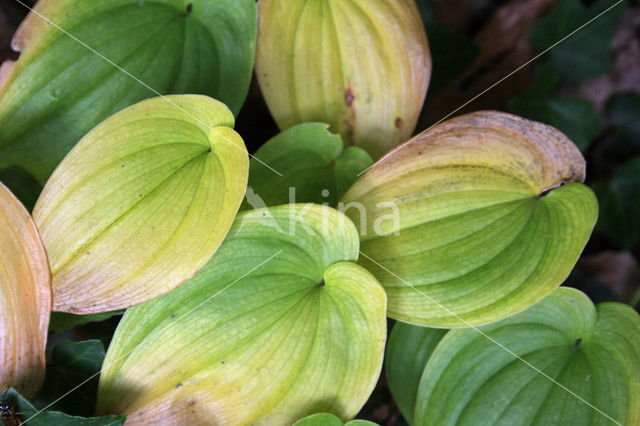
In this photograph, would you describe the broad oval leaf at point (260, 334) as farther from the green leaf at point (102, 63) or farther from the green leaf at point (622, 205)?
the green leaf at point (622, 205)

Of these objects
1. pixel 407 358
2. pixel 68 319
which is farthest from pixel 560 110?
pixel 68 319

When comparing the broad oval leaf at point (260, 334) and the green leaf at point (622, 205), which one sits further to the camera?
the green leaf at point (622, 205)

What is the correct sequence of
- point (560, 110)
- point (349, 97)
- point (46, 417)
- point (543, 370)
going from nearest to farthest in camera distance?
point (46, 417) < point (543, 370) < point (349, 97) < point (560, 110)

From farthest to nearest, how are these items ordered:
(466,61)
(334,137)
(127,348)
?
(466,61) < (334,137) < (127,348)

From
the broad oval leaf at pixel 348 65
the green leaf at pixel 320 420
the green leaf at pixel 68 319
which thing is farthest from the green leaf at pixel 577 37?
the green leaf at pixel 68 319

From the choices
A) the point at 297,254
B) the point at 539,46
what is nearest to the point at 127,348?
the point at 297,254

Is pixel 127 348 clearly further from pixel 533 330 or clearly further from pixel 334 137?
pixel 533 330

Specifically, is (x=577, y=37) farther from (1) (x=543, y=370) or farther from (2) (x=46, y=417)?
(2) (x=46, y=417)
